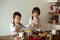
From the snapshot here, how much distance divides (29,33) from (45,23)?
0.75m

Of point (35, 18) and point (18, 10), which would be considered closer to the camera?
point (35, 18)

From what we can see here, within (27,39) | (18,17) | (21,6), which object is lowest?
(27,39)

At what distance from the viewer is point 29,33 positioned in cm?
156

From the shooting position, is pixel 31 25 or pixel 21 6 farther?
pixel 21 6

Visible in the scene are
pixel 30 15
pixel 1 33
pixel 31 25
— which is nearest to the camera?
pixel 31 25

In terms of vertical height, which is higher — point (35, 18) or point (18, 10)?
point (18, 10)

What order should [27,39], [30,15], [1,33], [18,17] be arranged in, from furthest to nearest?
[30,15], [1,33], [18,17], [27,39]

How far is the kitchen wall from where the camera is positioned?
78.3 inches

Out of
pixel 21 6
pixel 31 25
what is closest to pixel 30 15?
pixel 21 6

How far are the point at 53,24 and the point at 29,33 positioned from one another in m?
0.70

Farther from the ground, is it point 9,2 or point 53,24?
point 9,2

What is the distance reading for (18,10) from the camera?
2070 mm

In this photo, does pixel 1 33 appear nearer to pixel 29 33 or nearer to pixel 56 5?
pixel 29 33

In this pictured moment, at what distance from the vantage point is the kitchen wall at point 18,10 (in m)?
1.99
